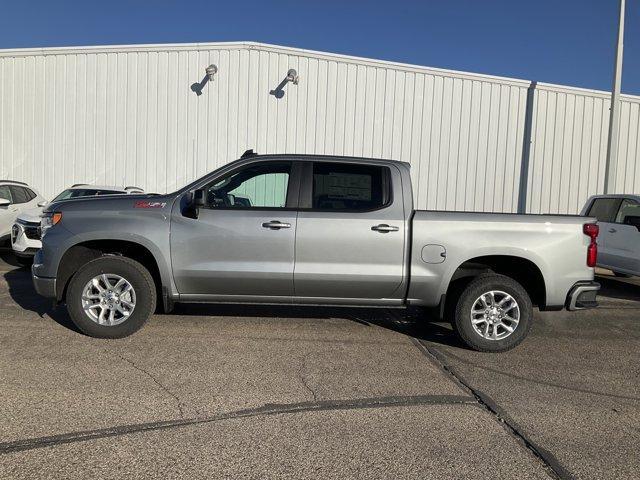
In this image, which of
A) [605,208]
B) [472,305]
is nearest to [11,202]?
[472,305]

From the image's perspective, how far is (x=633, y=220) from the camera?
8.39 m

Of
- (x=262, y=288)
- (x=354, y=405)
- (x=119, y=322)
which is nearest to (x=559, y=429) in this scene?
(x=354, y=405)

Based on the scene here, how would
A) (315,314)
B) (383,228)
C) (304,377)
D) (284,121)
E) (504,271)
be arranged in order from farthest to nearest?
(284,121), (315,314), (504,271), (383,228), (304,377)

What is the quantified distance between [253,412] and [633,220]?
751cm

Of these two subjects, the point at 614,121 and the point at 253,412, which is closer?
the point at 253,412

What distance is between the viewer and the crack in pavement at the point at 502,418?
9.67 feet

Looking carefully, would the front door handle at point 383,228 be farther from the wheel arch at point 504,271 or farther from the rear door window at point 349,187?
the wheel arch at point 504,271

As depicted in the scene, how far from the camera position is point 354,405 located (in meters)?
3.76

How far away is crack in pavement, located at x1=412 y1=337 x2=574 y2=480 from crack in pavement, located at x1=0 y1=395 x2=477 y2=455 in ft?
0.42

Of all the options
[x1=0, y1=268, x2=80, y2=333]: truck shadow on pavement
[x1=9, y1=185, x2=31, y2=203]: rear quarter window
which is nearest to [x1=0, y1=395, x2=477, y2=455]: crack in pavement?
[x1=0, y1=268, x2=80, y2=333]: truck shadow on pavement

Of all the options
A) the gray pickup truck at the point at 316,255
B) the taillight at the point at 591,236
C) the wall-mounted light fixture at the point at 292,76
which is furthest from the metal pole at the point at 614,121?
the gray pickup truck at the point at 316,255

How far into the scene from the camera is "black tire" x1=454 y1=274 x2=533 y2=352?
5.07 meters

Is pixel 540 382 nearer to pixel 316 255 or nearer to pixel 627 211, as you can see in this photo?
pixel 316 255

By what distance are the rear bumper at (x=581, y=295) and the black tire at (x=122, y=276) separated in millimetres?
4181
